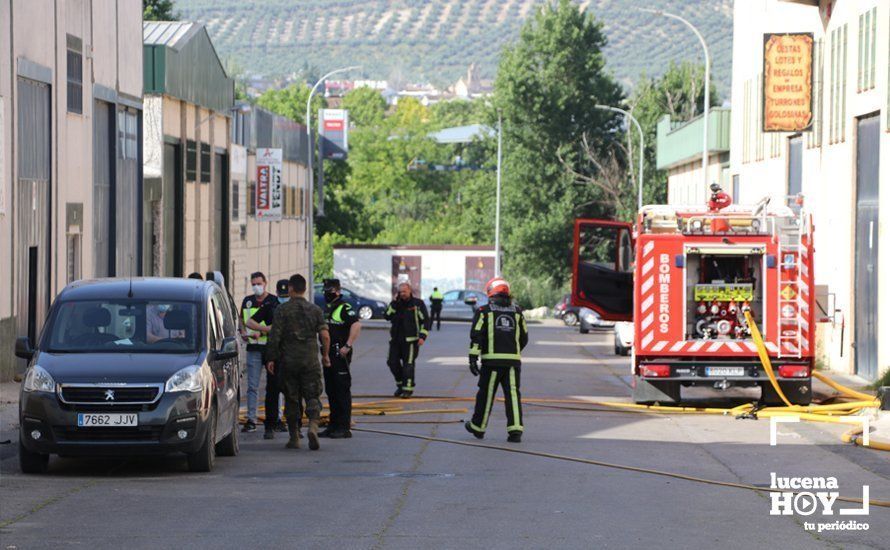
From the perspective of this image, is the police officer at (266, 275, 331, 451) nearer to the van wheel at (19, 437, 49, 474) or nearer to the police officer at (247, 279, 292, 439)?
the police officer at (247, 279, 292, 439)

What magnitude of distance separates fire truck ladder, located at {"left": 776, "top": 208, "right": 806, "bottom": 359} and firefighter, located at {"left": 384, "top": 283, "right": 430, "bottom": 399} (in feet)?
17.8

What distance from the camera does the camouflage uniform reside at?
1531cm

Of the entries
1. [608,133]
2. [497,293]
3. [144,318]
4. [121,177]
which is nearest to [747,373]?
[497,293]

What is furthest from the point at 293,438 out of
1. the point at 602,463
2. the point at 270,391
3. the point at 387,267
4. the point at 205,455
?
the point at 387,267

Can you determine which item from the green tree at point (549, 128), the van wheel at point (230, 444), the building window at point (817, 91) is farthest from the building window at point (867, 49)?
the green tree at point (549, 128)

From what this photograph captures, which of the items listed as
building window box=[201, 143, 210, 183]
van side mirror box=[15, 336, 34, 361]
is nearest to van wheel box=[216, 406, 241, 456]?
van side mirror box=[15, 336, 34, 361]

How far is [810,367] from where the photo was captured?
2092 centimetres

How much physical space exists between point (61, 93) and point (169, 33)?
13.6 m

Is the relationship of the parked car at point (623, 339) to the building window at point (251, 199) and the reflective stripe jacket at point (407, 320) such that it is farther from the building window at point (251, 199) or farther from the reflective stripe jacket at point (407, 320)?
the building window at point (251, 199)

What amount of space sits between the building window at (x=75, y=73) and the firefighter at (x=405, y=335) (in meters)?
8.29

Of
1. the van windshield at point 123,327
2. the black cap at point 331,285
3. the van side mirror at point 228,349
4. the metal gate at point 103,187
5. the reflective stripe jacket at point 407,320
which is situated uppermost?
the metal gate at point 103,187

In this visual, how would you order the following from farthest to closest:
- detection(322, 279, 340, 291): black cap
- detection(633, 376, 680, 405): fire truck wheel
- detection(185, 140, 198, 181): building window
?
1. detection(185, 140, 198, 181): building window
2. detection(633, 376, 680, 405): fire truck wheel
3. detection(322, 279, 340, 291): black cap

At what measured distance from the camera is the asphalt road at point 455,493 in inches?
387

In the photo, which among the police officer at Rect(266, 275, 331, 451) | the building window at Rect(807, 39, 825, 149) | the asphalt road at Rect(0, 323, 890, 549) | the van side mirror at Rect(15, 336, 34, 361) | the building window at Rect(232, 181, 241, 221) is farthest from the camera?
the building window at Rect(232, 181, 241, 221)
